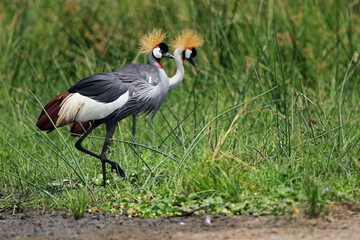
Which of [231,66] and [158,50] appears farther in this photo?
[231,66]

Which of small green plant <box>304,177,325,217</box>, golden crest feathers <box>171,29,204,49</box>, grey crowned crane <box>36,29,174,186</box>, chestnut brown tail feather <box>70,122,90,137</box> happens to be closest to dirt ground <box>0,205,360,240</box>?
small green plant <box>304,177,325,217</box>

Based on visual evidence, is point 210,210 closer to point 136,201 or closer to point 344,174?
point 136,201

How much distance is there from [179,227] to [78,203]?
687 mm

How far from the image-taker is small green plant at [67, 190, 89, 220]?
11.8 feet

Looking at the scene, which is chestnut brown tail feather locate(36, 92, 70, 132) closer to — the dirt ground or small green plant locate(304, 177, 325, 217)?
the dirt ground

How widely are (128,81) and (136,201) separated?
106 centimetres

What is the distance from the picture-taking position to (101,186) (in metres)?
4.36

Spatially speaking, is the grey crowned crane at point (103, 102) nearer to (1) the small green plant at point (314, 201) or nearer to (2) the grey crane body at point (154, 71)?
(2) the grey crane body at point (154, 71)

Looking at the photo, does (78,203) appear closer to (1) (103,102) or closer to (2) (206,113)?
(1) (103,102)

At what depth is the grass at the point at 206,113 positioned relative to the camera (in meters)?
3.67

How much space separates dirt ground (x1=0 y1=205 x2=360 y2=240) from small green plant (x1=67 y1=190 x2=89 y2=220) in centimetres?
5

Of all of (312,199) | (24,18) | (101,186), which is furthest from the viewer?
(24,18)

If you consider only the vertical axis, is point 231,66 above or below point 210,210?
above

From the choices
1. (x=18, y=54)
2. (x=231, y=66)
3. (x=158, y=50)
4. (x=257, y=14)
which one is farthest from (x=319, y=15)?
(x=18, y=54)
